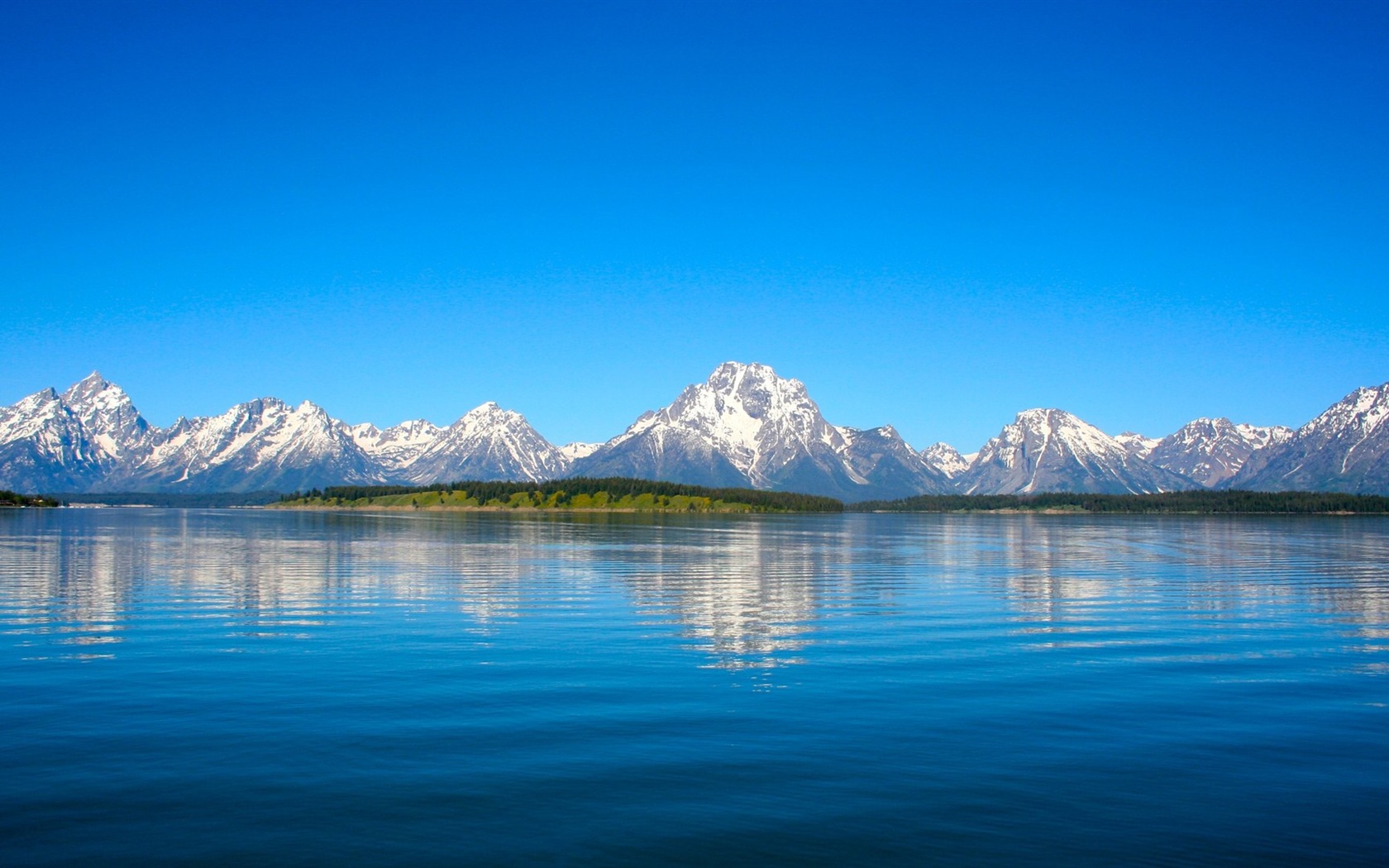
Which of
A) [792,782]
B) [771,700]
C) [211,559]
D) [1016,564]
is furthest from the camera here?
[1016,564]

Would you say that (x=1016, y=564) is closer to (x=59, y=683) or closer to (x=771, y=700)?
(x=771, y=700)

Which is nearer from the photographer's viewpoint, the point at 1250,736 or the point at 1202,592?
the point at 1250,736

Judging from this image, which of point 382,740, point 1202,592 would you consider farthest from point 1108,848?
point 1202,592

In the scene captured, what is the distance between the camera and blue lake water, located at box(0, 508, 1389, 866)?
56.0 ft

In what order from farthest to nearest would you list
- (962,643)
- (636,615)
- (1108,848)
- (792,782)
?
1. (636,615)
2. (962,643)
3. (792,782)
4. (1108,848)

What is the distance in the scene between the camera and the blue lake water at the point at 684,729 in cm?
1706

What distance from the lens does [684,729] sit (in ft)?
79.3

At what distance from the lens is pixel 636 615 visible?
46438 millimetres

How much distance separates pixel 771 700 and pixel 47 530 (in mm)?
145609

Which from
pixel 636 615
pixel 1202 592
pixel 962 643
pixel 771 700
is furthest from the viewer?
pixel 1202 592

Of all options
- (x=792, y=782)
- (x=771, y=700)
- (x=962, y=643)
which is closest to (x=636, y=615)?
(x=962, y=643)

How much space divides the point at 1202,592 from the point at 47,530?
144820mm

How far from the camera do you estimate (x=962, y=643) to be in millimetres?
38594

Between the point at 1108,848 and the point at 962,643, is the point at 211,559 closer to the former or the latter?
the point at 962,643
